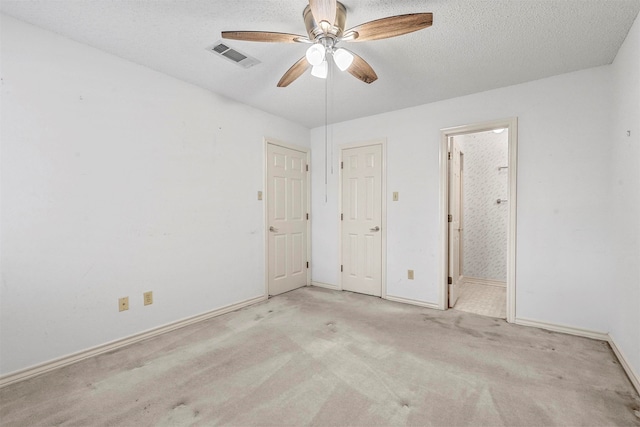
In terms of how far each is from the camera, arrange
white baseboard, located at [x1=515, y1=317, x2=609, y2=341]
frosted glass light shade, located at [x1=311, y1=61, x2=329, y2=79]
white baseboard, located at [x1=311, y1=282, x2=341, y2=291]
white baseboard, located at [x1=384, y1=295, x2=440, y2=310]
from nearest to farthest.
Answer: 1. frosted glass light shade, located at [x1=311, y1=61, x2=329, y2=79]
2. white baseboard, located at [x1=515, y1=317, x2=609, y2=341]
3. white baseboard, located at [x1=384, y1=295, x2=440, y2=310]
4. white baseboard, located at [x1=311, y1=282, x2=341, y2=291]

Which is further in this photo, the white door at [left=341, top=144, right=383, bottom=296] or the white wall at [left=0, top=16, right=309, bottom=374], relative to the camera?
the white door at [left=341, top=144, right=383, bottom=296]

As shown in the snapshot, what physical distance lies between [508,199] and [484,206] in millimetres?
1756

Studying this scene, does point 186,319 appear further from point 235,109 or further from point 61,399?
point 235,109

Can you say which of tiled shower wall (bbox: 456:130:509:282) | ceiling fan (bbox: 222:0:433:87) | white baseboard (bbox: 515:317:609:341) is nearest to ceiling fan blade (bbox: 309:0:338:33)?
ceiling fan (bbox: 222:0:433:87)

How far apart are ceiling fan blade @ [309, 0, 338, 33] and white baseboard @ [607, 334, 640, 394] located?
2.81m

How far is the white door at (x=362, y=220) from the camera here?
377 cm

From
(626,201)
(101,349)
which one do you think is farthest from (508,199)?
(101,349)

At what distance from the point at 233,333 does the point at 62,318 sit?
125 centimetres

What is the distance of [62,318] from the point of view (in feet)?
6.82

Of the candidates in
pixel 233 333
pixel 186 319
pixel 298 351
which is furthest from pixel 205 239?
pixel 298 351

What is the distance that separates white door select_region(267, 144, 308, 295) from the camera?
374 centimetres

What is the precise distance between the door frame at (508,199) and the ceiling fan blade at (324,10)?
2172mm

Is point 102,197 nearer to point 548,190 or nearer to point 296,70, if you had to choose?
point 296,70

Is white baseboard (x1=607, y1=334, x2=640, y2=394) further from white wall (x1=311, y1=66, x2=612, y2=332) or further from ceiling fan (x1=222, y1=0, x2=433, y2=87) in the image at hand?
ceiling fan (x1=222, y1=0, x2=433, y2=87)
